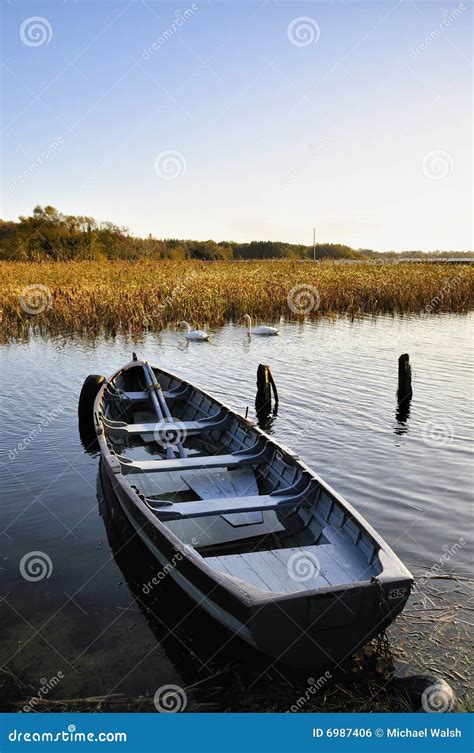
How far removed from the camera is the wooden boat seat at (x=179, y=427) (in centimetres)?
967

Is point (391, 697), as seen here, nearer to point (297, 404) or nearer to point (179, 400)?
point (179, 400)

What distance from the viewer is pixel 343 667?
5.14m
